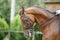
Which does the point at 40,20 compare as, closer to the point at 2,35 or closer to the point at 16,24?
the point at 16,24

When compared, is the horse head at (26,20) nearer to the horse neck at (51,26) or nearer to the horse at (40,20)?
the horse at (40,20)

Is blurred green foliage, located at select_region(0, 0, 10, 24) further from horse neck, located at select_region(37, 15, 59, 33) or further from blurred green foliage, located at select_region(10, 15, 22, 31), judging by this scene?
horse neck, located at select_region(37, 15, 59, 33)

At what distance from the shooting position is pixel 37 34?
10.6 meters

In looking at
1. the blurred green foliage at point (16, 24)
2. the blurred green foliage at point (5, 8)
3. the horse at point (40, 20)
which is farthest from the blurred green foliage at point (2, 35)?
the horse at point (40, 20)

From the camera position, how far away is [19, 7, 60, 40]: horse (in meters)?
5.94

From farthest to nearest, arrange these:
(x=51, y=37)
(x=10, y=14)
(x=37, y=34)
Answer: (x=10, y=14), (x=37, y=34), (x=51, y=37)

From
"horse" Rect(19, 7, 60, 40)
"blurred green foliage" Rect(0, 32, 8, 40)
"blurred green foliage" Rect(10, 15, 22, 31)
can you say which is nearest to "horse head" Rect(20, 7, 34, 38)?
"horse" Rect(19, 7, 60, 40)

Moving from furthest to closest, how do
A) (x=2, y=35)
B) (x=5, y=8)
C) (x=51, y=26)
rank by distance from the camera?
(x=5, y=8), (x=2, y=35), (x=51, y=26)

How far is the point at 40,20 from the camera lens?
6.03m

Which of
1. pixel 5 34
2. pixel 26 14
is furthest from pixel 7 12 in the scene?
pixel 26 14

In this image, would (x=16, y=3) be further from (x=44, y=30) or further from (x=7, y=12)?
(x=44, y=30)

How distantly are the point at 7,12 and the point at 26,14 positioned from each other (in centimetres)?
1037

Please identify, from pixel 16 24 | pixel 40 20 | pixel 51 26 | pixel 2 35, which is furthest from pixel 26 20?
pixel 2 35

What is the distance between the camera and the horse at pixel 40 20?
5.94m
